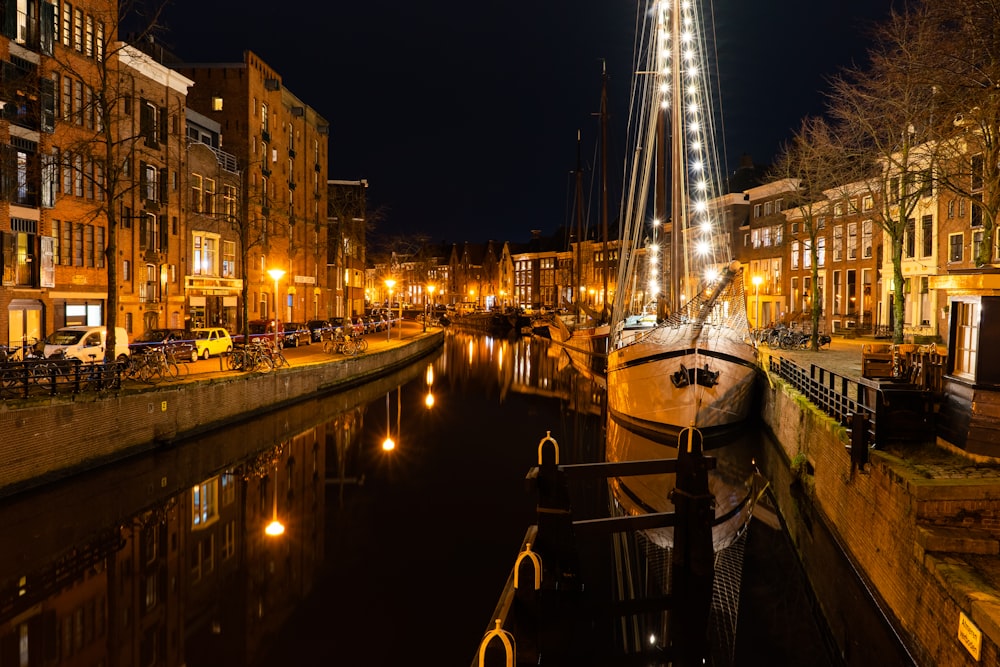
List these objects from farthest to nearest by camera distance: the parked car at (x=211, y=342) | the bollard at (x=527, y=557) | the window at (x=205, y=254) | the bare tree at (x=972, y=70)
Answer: the window at (x=205, y=254) → the parked car at (x=211, y=342) → the bare tree at (x=972, y=70) → the bollard at (x=527, y=557)

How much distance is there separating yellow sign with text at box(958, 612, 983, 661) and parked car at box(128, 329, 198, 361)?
22.3m

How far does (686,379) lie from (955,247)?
63.5ft

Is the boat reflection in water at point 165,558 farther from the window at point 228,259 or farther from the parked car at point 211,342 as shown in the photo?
the window at point 228,259

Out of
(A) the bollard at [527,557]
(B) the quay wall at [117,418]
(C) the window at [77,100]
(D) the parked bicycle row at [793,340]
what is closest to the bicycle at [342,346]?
(B) the quay wall at [117,418]

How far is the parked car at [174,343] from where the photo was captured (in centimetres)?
2541

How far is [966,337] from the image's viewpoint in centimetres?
976

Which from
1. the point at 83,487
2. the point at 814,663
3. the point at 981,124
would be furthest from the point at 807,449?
the point at 83,487

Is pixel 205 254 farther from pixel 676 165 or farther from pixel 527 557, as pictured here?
pixel 527 557

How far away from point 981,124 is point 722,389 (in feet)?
31.4

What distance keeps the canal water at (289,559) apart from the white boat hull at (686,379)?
2384 millimetres

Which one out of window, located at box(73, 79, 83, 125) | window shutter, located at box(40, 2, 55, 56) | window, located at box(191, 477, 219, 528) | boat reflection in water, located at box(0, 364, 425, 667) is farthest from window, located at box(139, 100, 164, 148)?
window, located at box(191, 477, 219, 528)

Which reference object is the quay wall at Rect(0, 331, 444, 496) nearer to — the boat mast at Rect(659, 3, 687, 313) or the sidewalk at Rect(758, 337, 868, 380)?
the boat mast at Rect(659, 3, 687, 313)

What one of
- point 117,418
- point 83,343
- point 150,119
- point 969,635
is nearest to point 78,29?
point 150,119

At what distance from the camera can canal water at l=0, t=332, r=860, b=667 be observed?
30.1ft
